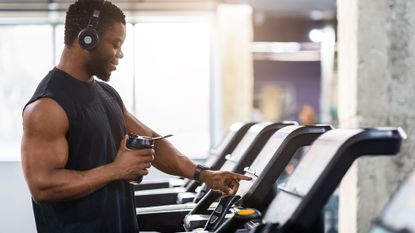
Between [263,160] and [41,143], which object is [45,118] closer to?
[41,143]

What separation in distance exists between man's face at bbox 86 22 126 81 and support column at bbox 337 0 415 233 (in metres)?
2.43

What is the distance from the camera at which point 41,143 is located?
8.02 ft

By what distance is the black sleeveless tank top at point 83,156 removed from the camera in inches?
98.8

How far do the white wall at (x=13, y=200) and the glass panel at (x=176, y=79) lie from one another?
1321mm

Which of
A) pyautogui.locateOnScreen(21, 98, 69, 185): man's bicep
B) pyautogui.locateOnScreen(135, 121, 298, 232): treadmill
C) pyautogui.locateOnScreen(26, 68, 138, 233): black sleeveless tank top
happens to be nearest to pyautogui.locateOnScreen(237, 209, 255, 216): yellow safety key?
pyautogui.locateOnScreen(26, 68, 138, 233): black sleeveless tank top

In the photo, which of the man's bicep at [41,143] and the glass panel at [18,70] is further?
the glass panel at [18,70]

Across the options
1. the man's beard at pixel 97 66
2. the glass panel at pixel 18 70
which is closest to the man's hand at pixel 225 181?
the man's beard at pixel 97 66

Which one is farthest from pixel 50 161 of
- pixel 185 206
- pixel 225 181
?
pixel 185 206

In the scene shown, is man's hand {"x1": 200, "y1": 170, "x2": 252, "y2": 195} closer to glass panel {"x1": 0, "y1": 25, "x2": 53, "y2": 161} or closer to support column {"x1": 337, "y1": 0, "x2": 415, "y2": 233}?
support column {"x1": 337, "y1": 0, "x2": 415, "y2": 233}

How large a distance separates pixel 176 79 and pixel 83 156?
506 centimetres

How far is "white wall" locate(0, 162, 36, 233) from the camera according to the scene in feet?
22.8

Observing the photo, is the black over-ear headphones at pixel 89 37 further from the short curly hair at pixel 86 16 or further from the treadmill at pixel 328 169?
the treadmill at pixel 328 169

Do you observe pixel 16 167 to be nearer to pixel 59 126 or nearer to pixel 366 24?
pixel 366 24

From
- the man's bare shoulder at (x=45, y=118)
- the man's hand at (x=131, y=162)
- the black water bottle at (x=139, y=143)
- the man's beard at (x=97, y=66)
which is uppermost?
the man's beard at (x=97, y=66)
